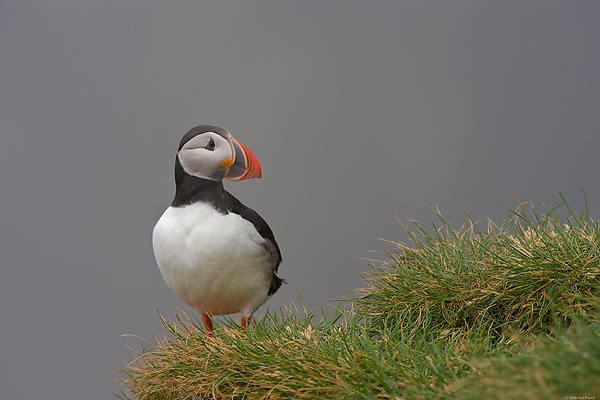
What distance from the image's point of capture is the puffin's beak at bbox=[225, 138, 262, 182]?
2.58 meters

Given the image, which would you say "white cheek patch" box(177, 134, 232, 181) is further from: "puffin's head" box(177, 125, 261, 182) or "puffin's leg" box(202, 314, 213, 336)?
"puffin's leg" box(202, 314, 213, 336)

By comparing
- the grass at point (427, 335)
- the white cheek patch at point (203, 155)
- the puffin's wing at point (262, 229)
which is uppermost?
the white cheek patch at point (203, 155)

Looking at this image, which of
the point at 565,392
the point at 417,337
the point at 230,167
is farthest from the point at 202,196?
the point at 565,392

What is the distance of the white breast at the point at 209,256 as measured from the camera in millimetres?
2502

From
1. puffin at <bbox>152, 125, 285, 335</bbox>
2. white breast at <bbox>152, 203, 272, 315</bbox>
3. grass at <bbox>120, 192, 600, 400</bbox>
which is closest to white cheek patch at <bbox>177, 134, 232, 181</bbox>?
puffin at <bbox>152, 125, 285, 335</bbox>

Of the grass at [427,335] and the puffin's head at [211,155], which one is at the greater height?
the puffin's head at [211,155]

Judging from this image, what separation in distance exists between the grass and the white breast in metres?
0.14

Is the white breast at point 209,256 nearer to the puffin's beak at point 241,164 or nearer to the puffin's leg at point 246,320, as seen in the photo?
the puffin's leg at point 246,320

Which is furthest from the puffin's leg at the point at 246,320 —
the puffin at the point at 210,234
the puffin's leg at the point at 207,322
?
the puffin's leg at the point at 207,322

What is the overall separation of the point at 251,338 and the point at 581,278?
1260 millimetres

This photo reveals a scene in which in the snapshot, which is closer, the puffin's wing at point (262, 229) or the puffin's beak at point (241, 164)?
the puffin's beak at point (241, 164)

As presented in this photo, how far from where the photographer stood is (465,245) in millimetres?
2951

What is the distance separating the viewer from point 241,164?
2.60m

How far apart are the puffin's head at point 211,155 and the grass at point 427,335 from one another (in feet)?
2.09
